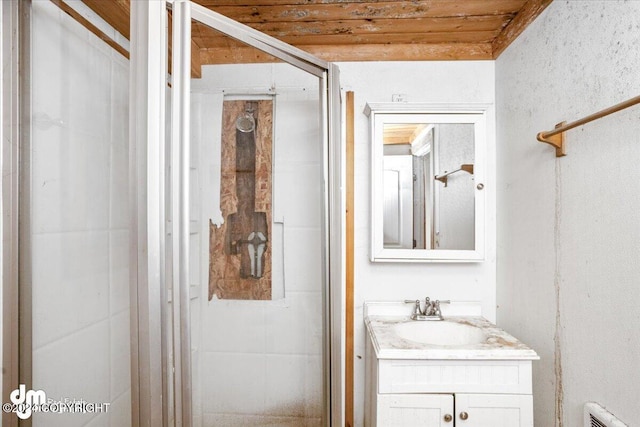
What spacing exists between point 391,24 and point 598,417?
162 centimetres

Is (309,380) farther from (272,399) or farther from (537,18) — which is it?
(537,18)

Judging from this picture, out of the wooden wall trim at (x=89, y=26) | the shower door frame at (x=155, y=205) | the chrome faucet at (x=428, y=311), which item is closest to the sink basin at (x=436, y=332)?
the chrome faucet at (x=428, y=311)

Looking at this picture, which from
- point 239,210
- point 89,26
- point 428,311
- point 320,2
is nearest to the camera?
point 89,26

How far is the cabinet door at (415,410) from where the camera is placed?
1192 millimetres

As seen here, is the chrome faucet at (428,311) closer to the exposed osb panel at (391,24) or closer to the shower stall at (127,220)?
the shower stall at (127,220)

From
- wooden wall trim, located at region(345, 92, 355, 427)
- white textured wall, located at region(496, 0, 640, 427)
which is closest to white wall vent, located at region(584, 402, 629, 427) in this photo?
white textured wall, located at region(496, 0, 640, 427)

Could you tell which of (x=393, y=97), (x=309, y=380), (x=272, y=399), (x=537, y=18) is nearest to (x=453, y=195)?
(x=393, y=97)

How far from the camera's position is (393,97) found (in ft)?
5.61

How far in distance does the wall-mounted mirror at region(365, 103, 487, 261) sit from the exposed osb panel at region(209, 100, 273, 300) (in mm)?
773

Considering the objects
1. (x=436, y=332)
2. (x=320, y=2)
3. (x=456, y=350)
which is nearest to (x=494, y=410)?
(x=456, y=350)

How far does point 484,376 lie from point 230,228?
40.1 inches

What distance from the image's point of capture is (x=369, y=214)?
1.72 m

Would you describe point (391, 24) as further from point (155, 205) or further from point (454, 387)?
point (454, 387)

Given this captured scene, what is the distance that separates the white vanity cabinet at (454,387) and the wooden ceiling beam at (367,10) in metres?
1.34
